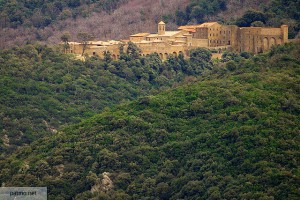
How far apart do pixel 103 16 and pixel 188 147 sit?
4912 cm

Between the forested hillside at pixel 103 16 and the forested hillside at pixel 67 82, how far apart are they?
884 centimetres

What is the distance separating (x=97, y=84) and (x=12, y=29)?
24.8m

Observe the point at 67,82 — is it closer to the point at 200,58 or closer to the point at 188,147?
the point at 200,58

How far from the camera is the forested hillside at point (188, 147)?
6531 centimetres

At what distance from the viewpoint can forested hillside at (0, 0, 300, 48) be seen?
349ft

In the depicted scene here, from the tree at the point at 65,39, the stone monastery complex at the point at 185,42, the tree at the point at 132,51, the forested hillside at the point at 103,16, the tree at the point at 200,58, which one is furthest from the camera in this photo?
the forested hillside at the point at 103,16

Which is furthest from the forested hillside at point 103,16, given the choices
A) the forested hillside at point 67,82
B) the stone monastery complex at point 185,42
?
the forested hillside at point 67,82

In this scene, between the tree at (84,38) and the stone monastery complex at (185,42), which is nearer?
the stone monastery complex at (185,42)

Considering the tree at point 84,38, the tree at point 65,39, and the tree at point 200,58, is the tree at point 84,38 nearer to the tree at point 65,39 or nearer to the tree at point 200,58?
the tree at point 65,39

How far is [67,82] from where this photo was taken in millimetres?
89875

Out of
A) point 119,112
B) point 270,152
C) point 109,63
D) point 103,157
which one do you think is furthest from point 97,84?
point 270,152

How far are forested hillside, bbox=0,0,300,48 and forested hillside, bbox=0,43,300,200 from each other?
2261 centimetres

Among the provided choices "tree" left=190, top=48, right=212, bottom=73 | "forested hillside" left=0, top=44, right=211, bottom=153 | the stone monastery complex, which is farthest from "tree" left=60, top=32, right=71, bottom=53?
"tree" left=190, top=48, right=212, bottom=73

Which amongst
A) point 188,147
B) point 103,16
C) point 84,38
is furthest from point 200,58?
point 103,16
